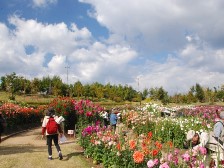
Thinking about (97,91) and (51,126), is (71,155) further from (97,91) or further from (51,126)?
(97,91)

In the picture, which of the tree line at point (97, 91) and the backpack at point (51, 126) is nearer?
the backpack at point (51, 126)

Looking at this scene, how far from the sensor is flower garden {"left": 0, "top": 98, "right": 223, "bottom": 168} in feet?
20.9

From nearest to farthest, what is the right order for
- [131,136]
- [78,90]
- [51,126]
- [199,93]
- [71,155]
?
[51,126]
[131,136]
[71,155]
[199,93]
[78,90]

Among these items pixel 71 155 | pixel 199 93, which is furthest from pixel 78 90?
pixel 71 155

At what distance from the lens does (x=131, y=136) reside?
1115 centimetres

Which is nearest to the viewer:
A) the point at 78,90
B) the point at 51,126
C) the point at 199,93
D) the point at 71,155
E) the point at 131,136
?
the point at 51,126

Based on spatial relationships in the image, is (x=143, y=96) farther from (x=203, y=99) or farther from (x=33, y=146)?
(x=33, y=146)

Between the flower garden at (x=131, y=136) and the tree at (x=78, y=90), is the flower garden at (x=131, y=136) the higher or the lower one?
the lower one

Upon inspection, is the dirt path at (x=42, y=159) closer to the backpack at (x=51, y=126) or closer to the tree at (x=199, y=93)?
the backpack at (x=51, y=126)

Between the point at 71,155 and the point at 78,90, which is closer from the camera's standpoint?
the point at 71,155

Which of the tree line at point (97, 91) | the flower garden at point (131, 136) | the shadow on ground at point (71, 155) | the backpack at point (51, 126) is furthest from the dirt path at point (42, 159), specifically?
the tree line at point (97, 91)

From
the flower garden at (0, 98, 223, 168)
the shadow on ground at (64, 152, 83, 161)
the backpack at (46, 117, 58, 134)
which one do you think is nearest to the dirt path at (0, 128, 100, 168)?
the shadow on ground at (64, 152, 83, 161)

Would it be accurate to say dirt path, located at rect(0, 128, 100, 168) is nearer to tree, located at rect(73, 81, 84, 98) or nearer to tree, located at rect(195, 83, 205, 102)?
tree, located at rect(73, 81, 84, 98)

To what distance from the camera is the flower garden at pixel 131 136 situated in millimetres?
6356
